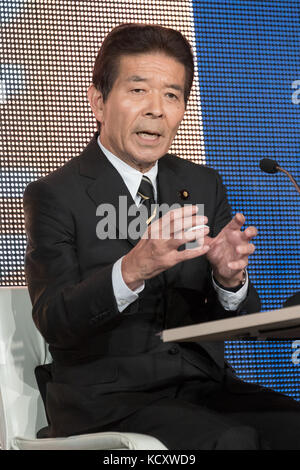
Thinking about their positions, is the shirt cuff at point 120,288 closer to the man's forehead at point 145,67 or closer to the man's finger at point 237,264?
the man's finger at point 237,264

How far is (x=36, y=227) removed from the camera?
1.73 metres

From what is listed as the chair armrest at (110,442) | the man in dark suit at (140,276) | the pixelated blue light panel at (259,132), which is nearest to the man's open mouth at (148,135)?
the man in dark suit at (140,276)

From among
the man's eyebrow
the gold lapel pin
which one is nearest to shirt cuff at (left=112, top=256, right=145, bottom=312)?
the gold lapel pin

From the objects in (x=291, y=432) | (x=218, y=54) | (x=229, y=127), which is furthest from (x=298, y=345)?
(x=291, y=432)

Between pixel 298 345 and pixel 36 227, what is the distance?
1.56 metres

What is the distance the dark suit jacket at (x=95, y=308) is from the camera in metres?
1.56

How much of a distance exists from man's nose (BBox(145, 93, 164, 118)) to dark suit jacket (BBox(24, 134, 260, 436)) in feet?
0.53

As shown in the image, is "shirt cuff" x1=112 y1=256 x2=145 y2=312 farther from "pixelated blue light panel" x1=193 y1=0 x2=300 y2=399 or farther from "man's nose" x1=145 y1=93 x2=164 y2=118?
"pixelated blue light panel" x1=193 y1=0 x2=300 y2=399

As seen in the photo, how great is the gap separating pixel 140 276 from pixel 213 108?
1.62m

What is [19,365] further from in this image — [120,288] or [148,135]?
[148,135]

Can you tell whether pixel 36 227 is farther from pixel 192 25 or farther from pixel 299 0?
pixel 299 0

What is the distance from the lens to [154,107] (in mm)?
1824

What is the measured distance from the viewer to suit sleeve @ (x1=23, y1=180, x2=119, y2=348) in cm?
153

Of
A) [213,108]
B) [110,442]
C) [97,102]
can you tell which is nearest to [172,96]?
[97,102]
